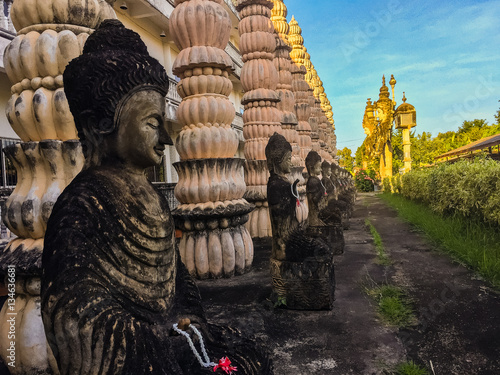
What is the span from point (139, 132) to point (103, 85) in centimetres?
24

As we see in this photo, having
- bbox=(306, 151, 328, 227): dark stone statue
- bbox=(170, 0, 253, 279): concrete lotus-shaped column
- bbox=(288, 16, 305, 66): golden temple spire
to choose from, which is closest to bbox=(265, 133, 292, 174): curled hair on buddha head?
bbox=(170, 0, 253, 279): concrete lotus-shaped column

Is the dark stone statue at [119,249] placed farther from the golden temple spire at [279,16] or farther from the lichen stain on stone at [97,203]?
the golden temple spire at [279,16]

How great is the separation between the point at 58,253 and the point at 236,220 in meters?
3.52

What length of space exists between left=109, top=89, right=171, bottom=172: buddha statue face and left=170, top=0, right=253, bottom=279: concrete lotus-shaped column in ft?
9.60

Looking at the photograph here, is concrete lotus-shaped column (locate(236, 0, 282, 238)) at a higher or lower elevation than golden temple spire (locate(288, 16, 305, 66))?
lower

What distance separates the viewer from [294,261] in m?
3.65

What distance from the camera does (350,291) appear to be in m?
4.04

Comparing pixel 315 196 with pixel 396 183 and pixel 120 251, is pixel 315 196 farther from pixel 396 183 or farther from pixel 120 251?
pixel 396 183

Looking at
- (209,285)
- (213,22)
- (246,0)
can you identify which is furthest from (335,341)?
(246,0)

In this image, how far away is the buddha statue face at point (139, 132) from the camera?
1.62m

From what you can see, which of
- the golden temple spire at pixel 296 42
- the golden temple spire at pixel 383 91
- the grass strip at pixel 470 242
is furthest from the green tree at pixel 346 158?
the grass strip at pixel 470 242

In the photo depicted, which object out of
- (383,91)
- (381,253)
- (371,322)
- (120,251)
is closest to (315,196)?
(381,253)

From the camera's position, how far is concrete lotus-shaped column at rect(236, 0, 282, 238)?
6.69 m

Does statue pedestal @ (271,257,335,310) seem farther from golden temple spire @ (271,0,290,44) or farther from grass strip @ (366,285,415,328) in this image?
golden temple spire @ (271,0,290,44)
